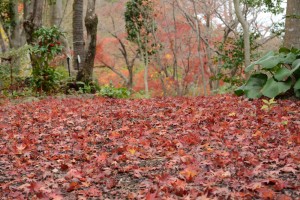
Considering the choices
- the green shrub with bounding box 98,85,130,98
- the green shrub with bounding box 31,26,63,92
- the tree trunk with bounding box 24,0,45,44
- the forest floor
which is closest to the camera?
the forest floor

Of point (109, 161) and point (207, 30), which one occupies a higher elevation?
point (207, 30)

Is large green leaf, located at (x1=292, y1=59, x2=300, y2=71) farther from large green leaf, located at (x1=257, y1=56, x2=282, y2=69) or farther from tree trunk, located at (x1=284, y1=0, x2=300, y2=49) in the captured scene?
tree trunk, located at (x1=284, y1=0, x2=300, y2=49)

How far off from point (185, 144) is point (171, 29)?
16.6 metres

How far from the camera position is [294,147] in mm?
4289

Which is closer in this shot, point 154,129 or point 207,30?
point 154,129

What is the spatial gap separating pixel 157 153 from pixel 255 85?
13.7 feet

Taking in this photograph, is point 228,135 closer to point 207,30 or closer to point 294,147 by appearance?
point 294,147

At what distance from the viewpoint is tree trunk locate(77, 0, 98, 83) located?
41.8ft

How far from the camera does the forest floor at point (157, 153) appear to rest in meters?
3.32

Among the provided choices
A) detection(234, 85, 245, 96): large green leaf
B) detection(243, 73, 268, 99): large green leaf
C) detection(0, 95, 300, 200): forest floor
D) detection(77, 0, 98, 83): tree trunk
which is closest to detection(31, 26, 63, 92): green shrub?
detection(77, 0, 98, 83): tree trunk

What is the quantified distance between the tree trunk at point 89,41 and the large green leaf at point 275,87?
6794 mm

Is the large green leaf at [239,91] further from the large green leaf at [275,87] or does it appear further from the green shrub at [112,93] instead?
the green shrub at [112,93]

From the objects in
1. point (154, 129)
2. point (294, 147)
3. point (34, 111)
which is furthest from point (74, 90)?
point (294, 147)

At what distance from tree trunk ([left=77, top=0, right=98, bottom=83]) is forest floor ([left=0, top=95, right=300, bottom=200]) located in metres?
5.36
